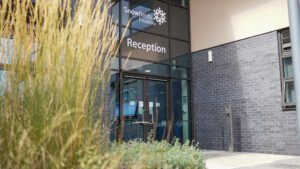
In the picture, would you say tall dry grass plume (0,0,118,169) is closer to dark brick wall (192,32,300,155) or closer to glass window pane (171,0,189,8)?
dark brick wall (192,32,300,155)

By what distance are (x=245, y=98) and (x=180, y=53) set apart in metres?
2.11

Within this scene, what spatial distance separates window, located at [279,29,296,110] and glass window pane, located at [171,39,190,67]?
2481mm

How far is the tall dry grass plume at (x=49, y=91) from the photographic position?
1131 mm

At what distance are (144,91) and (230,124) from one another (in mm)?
A: 2142

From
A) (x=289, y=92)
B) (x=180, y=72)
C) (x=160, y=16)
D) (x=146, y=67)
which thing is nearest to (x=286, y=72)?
(x=289, y=92)

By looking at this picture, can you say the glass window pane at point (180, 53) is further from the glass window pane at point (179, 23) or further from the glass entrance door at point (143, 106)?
the glass entrance door at point (143, 106)

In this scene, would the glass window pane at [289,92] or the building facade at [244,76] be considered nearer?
the glass window pane at [289,92]

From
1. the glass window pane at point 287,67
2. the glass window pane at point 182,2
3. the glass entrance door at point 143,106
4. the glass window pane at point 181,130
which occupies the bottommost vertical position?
the glass window pane at point 181,130

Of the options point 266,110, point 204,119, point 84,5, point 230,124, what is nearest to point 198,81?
point 204,119

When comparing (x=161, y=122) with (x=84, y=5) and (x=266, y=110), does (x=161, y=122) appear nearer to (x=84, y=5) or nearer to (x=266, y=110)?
(x=266, y=110)

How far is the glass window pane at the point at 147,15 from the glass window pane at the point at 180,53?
0.41 metres

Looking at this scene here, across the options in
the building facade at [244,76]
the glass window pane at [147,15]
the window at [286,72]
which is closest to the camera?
the window at [286,72]

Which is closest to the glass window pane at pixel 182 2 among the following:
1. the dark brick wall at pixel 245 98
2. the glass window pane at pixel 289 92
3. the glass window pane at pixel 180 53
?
the glass window pane at pixel 180 53

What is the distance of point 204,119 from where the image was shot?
23.7 ft
